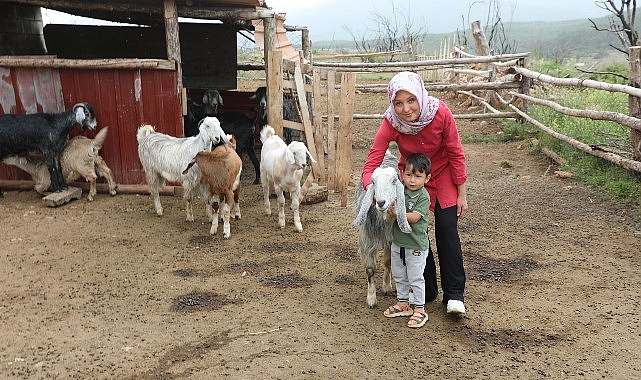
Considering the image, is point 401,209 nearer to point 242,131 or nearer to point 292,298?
point 292,298

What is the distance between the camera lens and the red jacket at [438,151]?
146 inches

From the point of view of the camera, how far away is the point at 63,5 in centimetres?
748

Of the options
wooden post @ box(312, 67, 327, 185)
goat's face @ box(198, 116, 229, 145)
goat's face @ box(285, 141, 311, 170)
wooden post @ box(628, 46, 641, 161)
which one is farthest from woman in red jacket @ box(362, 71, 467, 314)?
wooden post @ box(628, 46, 641, 161)

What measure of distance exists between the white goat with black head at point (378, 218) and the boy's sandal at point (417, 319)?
0.42 metres

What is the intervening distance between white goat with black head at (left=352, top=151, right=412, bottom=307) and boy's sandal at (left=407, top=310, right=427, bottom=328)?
42 centimetres

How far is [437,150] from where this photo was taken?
3863 millimetres

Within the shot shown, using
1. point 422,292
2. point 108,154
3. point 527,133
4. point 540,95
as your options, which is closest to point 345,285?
point 422,292

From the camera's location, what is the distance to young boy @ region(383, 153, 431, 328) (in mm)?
3734

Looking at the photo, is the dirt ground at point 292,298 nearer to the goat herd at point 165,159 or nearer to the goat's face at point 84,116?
the goat herd at point 165,159

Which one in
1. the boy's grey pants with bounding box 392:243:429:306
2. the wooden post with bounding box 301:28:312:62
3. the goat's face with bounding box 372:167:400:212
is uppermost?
the wooden post with bounding box 301:28:312:62

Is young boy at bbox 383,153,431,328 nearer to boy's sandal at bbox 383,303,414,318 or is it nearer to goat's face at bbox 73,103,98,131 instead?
boy's sandal at bbox 383,303,414,318

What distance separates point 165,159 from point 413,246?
359 centimetres

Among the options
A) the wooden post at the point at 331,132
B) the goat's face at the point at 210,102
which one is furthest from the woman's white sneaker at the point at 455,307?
the goat's face at the point at 210,102

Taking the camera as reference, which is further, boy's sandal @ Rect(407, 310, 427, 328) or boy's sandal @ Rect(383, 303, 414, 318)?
boy's sandal @ Rect(383, 303, 414, 318)
